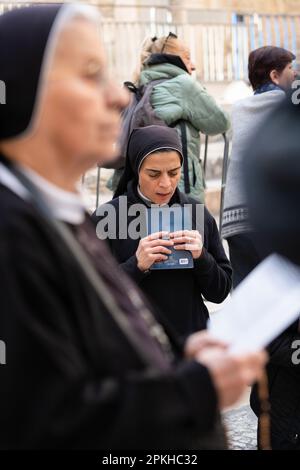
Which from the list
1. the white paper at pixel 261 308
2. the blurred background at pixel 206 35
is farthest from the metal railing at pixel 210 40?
the white paper at pixel 261 308

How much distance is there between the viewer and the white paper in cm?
146

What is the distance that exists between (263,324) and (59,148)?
0.47 meters

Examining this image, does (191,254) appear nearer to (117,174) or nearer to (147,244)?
(147,244)

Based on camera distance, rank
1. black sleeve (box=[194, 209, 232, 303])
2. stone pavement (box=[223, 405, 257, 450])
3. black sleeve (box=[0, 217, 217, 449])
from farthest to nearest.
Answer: stone pavement (box=[223, 405, 257, 450]) → black sleeve (box=[194, 209, 232, 303]) → black sleeve (box=[0, 217, 217, 449])

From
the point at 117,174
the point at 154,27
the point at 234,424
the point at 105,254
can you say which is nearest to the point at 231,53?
the point at 154,27

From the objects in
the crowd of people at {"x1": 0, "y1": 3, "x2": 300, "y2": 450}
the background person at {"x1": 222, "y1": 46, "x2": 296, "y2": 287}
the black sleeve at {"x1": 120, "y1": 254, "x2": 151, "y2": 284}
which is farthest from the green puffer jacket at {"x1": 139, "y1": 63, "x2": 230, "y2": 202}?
the crowd of people at {"x1": 0, "y1": 3, "x2": 300, "y2": 450}

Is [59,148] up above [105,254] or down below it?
above

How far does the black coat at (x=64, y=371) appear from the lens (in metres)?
1.25

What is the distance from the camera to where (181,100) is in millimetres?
4859

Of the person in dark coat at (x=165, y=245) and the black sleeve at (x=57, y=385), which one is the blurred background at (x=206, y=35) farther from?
the black sleeve at (x=57, y=385)

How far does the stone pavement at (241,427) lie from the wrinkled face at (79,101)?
267cm

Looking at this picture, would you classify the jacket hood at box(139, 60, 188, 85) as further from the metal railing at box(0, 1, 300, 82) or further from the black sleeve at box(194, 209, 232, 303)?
the metal railing at box(0, 1, 300, 82)

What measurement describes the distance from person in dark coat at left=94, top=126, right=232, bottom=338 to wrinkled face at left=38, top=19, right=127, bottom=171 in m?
1.58

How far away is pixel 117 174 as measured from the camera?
16.4 ft
